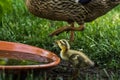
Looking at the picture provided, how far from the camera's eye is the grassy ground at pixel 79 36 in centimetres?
588

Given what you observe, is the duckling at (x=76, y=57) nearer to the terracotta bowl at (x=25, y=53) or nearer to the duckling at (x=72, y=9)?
the terracotta bowl at (x=25, y=53)

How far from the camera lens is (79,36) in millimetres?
6527

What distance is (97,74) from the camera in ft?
17.6

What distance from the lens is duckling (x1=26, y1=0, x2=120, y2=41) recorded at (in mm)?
5723

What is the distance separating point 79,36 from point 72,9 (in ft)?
2.82

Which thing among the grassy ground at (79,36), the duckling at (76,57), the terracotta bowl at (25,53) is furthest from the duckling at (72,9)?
the terracotta bowl at (25,53)

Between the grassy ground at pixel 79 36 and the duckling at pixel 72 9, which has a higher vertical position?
the duckling at pixel 72 9

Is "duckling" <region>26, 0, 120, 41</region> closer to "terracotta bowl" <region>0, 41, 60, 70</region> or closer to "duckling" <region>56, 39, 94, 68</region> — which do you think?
"duckling" <region>56, 39, 94, 68</region>

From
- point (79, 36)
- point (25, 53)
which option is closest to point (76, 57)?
point (25, 53)

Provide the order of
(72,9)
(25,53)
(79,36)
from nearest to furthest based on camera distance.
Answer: (25,53)
(72,9)
(79,36)

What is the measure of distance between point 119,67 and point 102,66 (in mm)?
197

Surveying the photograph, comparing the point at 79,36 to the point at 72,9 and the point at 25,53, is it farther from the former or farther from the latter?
the point at 25,53

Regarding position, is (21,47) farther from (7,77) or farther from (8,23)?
(8,23)

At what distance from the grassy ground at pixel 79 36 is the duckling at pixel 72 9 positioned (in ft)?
1.16
